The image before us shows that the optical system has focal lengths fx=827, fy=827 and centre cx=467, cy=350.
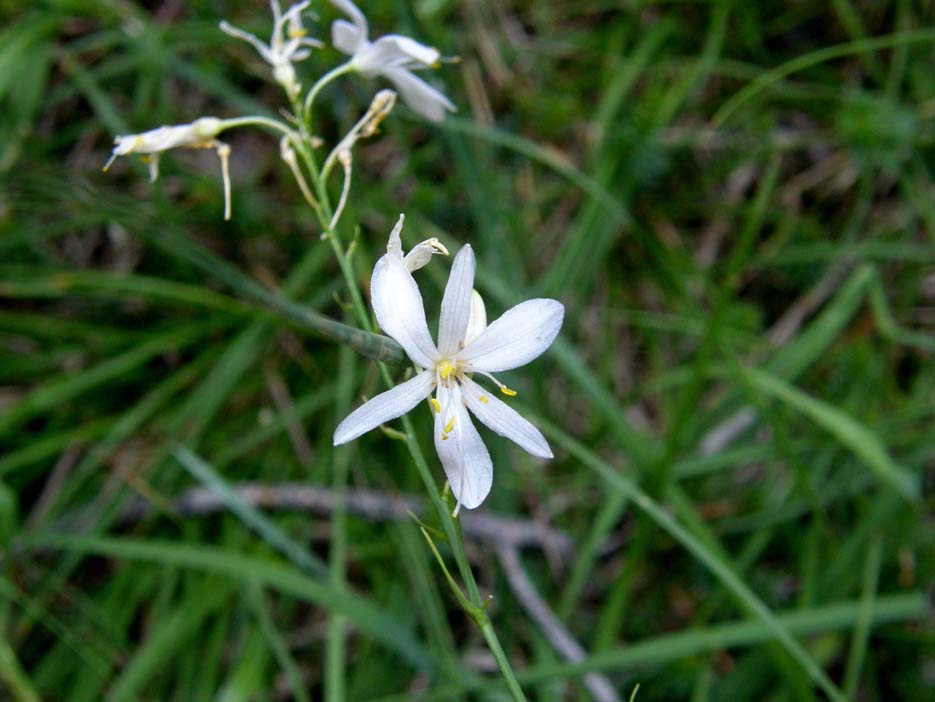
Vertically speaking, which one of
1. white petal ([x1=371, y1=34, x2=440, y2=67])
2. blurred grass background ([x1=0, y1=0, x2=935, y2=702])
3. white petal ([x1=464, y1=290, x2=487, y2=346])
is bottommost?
blurred grass background ([x1=0, y1=0, x2=935, y2=702])

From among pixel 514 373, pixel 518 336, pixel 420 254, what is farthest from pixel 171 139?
pixel 514 373

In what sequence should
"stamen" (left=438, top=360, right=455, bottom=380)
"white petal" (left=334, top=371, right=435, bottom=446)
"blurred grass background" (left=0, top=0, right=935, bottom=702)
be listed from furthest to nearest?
"blurred grass background" (left=0, top=0, right=935, bottom=702), "stamen" (left=438, top=360, right=455, bottom=380), "white petal" (left=334, top=371, right=435, bottom=446)

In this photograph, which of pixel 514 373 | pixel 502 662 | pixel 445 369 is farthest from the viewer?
pixel 514 373

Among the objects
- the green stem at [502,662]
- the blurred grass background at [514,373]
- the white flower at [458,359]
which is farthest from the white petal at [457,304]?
the blurred grass background at [514,373]

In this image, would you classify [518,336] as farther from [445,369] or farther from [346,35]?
[346,35]

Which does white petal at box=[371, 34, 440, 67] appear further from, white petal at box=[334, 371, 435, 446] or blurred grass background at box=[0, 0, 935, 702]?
blurred grass background at box=[0, 0, 935, 702]

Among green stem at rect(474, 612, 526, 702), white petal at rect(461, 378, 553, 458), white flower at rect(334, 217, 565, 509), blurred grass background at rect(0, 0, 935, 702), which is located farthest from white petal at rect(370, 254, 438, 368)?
blurred grass background at rect(0, 0, 935, 702)

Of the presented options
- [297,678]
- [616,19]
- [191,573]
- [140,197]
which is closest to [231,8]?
[140,197]

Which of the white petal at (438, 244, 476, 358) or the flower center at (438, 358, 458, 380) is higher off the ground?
the white petal at (438, 244, 476, 358)
